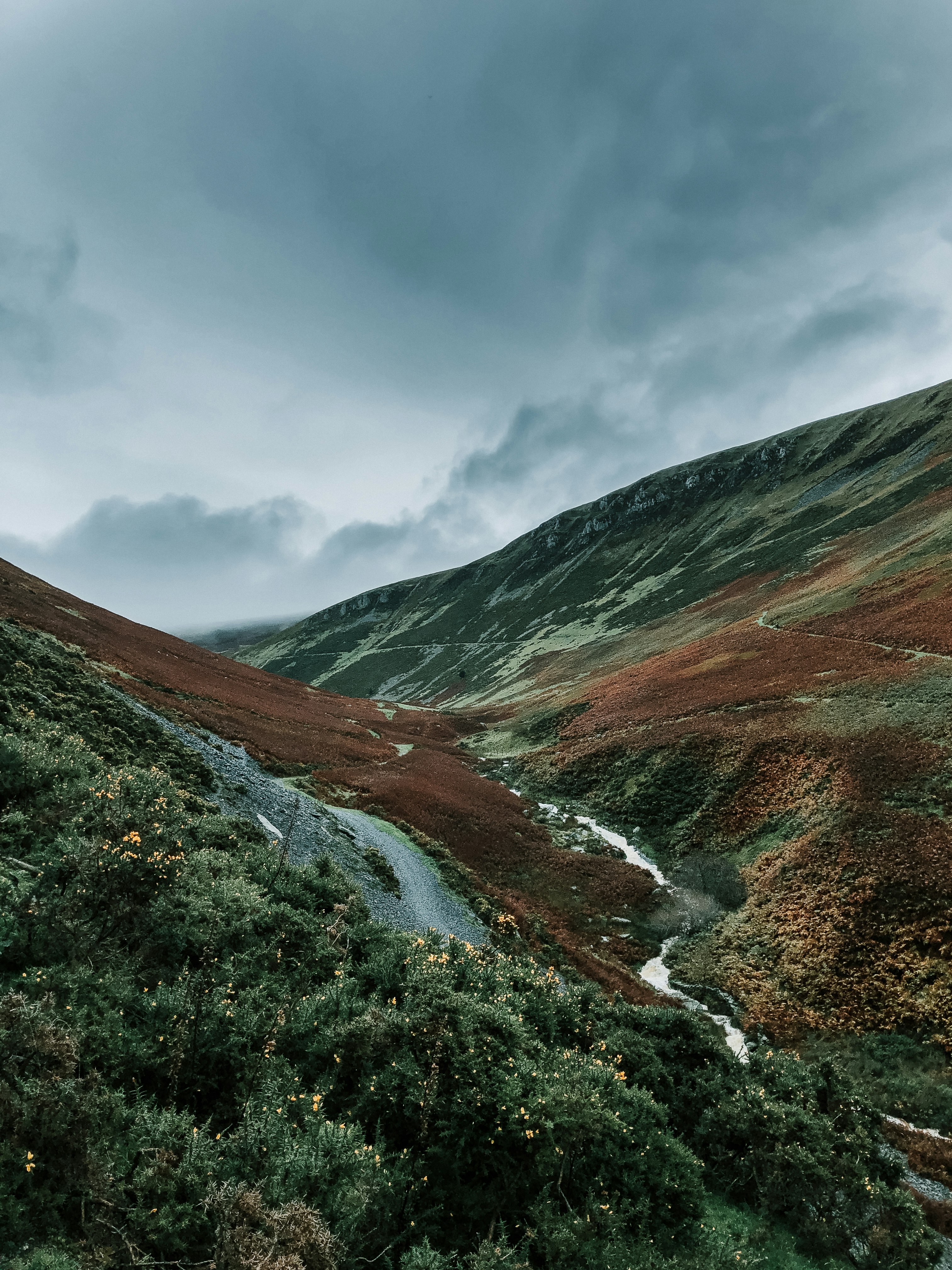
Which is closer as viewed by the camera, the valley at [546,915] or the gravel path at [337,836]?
the valley at [546,915]

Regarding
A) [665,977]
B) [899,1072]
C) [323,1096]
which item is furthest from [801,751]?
[323,1096]

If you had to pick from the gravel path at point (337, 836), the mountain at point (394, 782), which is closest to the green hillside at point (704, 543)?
the mountain at point (394, 782)

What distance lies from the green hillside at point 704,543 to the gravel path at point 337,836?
211 feet

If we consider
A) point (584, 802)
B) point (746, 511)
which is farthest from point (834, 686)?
point (746, 511)

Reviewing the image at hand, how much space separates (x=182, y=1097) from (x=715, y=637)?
71.0m

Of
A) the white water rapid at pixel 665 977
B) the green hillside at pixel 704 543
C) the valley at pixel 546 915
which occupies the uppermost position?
the green hillside at pixel 704 543

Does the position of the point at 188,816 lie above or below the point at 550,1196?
Answer: above

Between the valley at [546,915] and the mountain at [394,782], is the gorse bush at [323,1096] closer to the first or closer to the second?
the valley at [546,915]

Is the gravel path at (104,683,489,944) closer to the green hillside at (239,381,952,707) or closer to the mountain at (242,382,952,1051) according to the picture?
the mountain at (242,382,952,1051)

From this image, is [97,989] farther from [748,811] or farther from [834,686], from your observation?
Answer: [834,686]

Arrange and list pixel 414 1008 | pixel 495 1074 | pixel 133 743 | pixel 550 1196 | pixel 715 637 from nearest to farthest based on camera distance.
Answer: pixel 550 1196
pixel 495 1074
pixel 414 1008
pixel 133 743
pixel 715 637

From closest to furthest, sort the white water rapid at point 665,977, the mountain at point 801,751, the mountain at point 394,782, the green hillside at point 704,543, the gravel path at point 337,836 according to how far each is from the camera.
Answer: the white water rapid at point 665,977
the mountain at point 801,751
the gravel path at point 337,836
the mountain at point 394,782
the green hillside at point 704,543

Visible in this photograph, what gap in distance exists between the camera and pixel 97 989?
357 inches

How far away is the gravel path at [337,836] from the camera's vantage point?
887 inches
